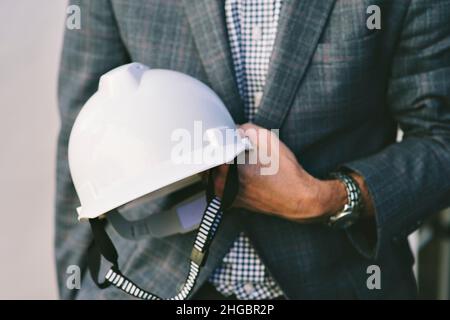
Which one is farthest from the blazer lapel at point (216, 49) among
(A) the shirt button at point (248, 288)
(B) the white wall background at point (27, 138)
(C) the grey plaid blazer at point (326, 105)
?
(B) the white wall background at point (27, 138)

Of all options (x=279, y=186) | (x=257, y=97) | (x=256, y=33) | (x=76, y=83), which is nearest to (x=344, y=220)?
(x=279, y=186)

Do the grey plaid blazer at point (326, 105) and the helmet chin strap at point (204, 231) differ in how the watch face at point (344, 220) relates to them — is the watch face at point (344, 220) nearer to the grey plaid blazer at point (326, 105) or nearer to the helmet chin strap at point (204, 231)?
the grey plaid blazer at point (326, 105)

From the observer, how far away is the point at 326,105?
138 cm

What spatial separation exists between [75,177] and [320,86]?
1.77ft

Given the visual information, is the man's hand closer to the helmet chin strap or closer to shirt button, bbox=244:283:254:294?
the helmet chin strap

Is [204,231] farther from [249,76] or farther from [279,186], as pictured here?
[249,76]

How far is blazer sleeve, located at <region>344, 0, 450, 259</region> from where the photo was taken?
1.37m

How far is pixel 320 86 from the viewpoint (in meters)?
1.38

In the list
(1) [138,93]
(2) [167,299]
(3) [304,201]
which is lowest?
(2) [167,299]

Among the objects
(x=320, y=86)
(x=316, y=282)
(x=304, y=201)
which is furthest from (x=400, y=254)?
(x=320, y=86)

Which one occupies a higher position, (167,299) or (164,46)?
(164,46)

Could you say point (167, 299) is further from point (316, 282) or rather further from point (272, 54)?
point (272, 54)

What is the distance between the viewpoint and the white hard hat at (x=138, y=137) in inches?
45.4

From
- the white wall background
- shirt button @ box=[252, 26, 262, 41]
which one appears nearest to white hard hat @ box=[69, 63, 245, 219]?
shirt button @ box=[252, 26, 262, 41]
